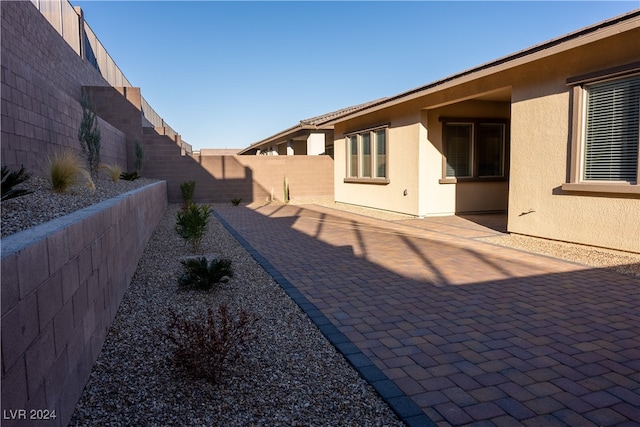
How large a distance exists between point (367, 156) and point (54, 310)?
1347 centimetres

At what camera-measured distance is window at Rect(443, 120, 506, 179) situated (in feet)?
40.5

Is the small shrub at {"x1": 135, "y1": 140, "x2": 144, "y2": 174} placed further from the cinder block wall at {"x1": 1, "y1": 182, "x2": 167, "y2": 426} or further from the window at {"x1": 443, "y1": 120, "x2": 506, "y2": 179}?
the cinder block wall at {"x1": 1, "y1": 182, "x2": 167, "y2": 426}

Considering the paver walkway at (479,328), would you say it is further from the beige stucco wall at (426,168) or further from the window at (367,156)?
the window at (367,156)

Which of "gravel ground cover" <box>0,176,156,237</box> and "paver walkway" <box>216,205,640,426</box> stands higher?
"gravel ground cover" <box>0,176,156,237</box>

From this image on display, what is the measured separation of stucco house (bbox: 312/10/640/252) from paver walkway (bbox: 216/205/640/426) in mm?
1172

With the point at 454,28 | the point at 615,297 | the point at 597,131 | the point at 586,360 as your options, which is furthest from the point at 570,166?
the point at 454,28

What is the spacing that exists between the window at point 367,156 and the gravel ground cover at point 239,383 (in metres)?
9.91

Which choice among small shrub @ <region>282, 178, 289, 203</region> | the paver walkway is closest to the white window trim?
small shrub @ <region>282, 178, 289, 203</region>

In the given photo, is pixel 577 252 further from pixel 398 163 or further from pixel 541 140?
pixel 398 163

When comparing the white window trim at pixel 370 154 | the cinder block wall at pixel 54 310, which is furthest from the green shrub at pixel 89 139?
the white window trim at pixel 370 154

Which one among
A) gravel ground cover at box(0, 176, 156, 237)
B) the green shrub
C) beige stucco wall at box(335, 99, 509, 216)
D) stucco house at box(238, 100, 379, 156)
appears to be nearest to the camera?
gravel ground cover at box(0, 176, 156, 237)

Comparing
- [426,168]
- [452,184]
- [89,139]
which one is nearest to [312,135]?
[426,168]

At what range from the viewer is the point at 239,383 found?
3107 mm

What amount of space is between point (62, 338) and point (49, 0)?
14670 millimetres
